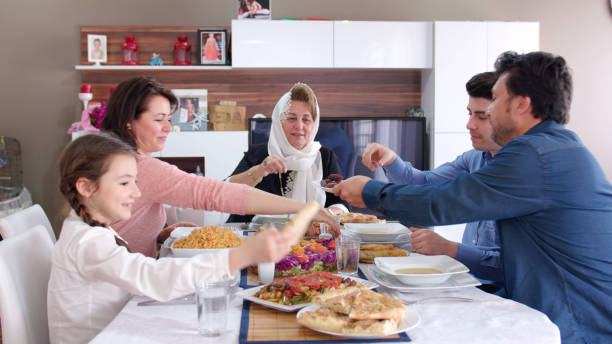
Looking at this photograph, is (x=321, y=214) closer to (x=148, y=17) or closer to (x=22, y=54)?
(x=148, y=17)

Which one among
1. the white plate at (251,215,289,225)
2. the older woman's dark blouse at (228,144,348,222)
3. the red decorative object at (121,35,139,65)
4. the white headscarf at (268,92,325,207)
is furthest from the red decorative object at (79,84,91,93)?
the white plate at (251,215,289,225)

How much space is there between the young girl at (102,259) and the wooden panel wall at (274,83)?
120 inches

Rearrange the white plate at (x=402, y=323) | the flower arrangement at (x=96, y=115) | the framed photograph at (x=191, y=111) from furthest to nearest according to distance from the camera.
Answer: the framed photograph at (x=191, y=111) → the flower arrangement at (x=96, y=115) → the white plate at (x=402, y=323)

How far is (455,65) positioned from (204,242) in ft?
10.6

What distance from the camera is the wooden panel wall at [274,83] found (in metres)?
4.38

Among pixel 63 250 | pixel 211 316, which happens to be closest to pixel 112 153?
pixel 63 250

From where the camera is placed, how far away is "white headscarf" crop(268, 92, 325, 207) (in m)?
2.95

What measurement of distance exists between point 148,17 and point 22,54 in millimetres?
1056

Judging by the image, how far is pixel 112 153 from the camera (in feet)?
4.60

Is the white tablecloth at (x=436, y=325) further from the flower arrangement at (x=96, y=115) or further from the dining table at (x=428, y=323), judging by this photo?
the flower arrangement at (x=96, y=115)

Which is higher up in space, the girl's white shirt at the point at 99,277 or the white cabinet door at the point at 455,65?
the white cabinet door at the point at 455,65

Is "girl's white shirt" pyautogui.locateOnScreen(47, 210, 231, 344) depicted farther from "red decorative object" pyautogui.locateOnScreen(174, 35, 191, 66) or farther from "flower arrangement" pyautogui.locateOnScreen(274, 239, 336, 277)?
"red decorative object" pyautogui.locateOnScreen(174, 35, 191, 66)

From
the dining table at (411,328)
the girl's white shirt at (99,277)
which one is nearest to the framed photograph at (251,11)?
the girl's white shirt at (99,277)

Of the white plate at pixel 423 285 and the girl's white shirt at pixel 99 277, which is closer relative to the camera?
the girl's white shirt at pixel 99 277
